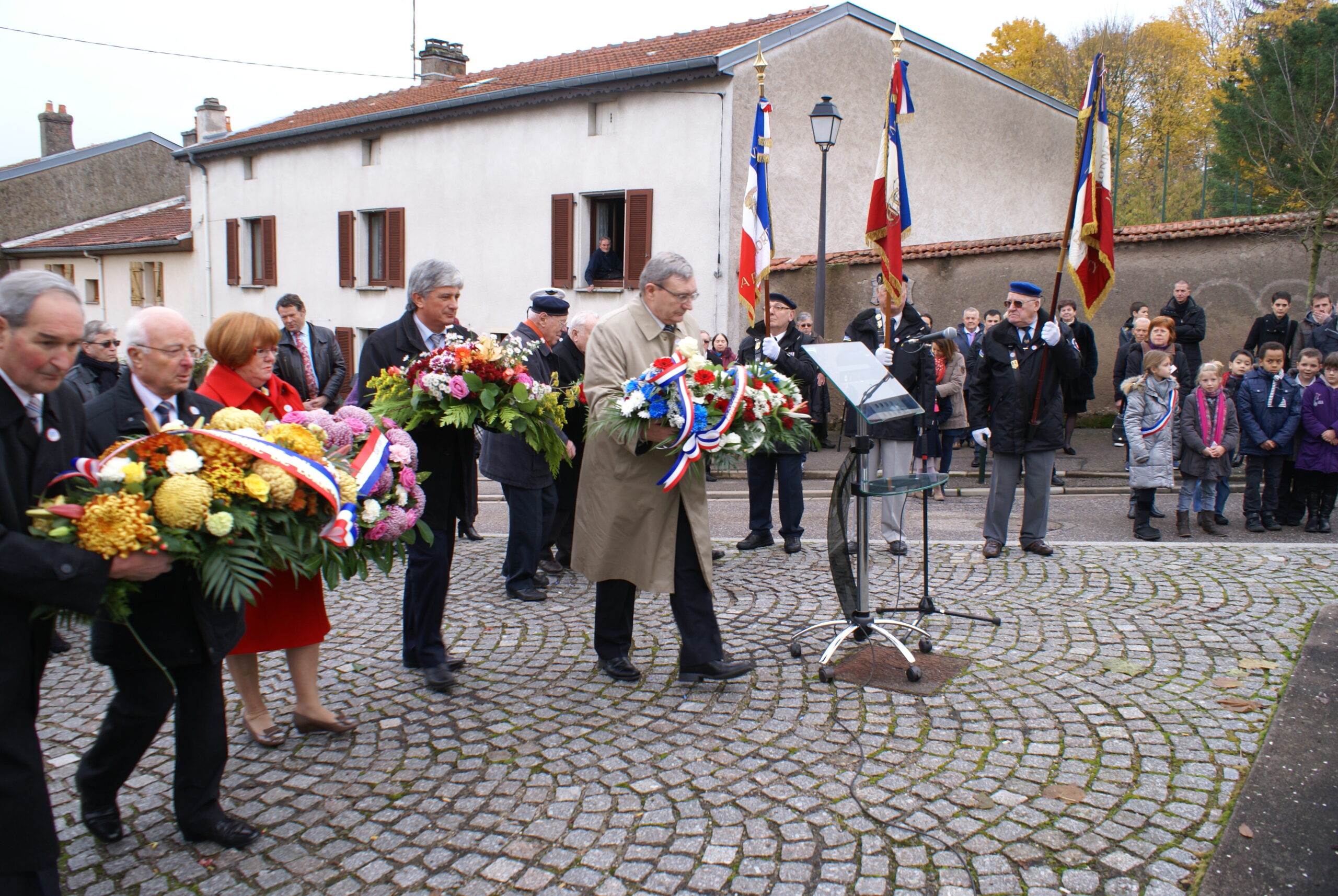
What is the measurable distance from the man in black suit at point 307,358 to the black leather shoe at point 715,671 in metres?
4.35

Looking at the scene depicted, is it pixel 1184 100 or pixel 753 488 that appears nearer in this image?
pixel 753 488

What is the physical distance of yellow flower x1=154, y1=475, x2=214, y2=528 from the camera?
9.18ft

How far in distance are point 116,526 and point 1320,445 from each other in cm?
950

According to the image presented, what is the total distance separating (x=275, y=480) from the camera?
10.1 ft

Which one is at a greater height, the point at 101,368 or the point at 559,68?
the point at 559,68

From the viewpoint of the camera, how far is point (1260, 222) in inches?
548

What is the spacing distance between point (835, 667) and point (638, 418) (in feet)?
5.72

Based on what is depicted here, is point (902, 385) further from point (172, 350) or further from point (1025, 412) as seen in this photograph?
point (172, 350)

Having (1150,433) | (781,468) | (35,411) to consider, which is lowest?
(781,468)

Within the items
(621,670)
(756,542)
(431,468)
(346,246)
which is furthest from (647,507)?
(346,246)

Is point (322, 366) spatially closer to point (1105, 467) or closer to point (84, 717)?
point (84, 717)

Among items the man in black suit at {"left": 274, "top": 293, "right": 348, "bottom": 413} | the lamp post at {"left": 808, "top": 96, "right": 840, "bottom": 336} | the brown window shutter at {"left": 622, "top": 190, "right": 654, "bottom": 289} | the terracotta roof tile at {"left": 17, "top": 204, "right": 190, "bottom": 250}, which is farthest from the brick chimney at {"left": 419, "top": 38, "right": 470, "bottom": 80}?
the man in black suit at {"left": 274, "top": 293, "right": 348, "bottom": 413}

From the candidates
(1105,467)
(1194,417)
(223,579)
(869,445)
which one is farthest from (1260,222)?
(223,579)

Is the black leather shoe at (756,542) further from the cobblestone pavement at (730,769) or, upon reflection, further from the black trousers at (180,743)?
the black trousers at (180,743)
